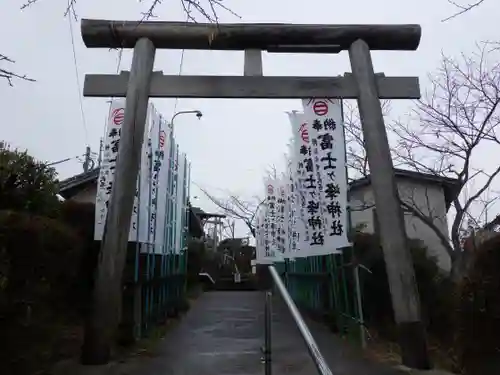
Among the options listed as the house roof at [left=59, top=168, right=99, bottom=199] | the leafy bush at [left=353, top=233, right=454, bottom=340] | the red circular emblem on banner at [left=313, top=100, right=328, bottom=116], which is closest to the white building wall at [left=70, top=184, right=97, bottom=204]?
the house roof at [left=59, top=168, right=99, bottom=199]

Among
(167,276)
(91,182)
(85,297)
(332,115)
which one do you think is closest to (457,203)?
(332,115)

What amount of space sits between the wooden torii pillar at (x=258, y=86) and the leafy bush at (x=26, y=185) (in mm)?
798

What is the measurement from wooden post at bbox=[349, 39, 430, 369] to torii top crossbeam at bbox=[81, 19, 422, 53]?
232 mm

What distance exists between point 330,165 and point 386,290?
3.55 m

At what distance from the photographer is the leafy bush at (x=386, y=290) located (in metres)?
9.56

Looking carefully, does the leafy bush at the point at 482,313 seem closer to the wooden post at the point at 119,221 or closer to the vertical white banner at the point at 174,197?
the wooden post at the point at 119,221

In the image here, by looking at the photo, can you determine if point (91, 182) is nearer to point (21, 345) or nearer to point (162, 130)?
point (162, 130)

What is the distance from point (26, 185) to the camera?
5.76 meters

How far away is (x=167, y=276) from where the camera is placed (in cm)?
1022

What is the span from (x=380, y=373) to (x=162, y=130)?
17.3ft

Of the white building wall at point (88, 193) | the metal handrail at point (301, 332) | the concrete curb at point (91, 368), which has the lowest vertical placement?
the concrete curb at point (91, 368)

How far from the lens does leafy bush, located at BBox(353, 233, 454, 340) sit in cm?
956

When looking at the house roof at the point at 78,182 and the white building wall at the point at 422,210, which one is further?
the white building wall at the point at 422,210

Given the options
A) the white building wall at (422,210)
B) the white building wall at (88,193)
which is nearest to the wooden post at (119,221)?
the white building wall at (88,193)
